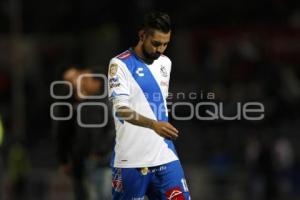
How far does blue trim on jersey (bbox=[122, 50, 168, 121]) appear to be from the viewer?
25.2 feet

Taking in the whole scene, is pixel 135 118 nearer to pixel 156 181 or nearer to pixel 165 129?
pixel 165 129

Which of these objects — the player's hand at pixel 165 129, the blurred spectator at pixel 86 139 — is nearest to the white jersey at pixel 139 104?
the player's hand at pixel 165 129

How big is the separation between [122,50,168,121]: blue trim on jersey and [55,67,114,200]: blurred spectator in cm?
228

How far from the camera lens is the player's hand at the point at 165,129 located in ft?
23.9

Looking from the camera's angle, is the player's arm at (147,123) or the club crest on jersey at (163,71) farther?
the club crest on jersey at (163,71)

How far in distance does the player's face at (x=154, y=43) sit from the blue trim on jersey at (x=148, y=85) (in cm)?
10

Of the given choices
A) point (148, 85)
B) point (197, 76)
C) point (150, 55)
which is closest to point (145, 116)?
point (148, 85)

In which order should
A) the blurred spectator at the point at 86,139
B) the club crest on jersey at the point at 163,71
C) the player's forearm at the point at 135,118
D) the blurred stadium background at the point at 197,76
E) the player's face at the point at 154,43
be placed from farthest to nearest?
the blurred stadium background at the point at 197,76
the blurred spectator at the point at 86,139
the club crest on jersey at the point at 163,71
the player's face at the point at 154,43
the player's forearm at the point at 135,118

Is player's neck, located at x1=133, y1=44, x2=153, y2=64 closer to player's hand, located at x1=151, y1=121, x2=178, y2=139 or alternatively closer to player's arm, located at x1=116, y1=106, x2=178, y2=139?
player's arm, located at x1=116, y1=106, x2=178, y2=139

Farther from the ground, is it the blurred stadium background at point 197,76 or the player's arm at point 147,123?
the blurred stadium background at point 197,76

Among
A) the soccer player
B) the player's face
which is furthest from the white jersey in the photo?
the player's face

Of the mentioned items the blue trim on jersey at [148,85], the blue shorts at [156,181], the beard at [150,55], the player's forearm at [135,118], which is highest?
the beard at [150,55]

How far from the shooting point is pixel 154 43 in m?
7.61

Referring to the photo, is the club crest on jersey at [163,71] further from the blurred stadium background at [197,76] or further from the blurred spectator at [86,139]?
the blurred stadium background at [197,76]
